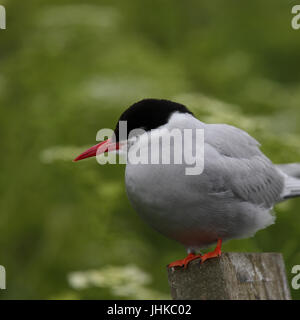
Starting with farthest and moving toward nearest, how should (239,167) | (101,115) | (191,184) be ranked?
(101,115) < (239,167) < (191,184)

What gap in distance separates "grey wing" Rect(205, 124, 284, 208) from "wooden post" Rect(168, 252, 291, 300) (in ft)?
1.12

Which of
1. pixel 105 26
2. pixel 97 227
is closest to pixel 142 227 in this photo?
pixel 97 227

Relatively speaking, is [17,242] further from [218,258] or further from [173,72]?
[218,258]

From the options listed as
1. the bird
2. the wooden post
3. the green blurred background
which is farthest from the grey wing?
the green blurred background

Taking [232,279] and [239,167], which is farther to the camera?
[239,167]

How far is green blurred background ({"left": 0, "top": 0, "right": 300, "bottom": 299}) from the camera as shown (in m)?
3.59

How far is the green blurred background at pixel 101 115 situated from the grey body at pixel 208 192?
790mm

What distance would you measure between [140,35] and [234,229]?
414 centimetres

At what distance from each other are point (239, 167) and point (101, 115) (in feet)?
7.24

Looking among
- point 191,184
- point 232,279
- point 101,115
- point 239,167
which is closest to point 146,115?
point 191,184

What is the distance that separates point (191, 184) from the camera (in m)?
2.27

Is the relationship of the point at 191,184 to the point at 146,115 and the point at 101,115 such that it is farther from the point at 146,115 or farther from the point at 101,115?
the point at 101,115

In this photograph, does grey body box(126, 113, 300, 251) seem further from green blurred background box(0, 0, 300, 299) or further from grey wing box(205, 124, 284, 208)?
green blurred background box(0, 0, 300, 299)

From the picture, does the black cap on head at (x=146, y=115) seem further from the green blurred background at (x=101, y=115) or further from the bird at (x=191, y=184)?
the green blurred background at (x=101, y=115)
